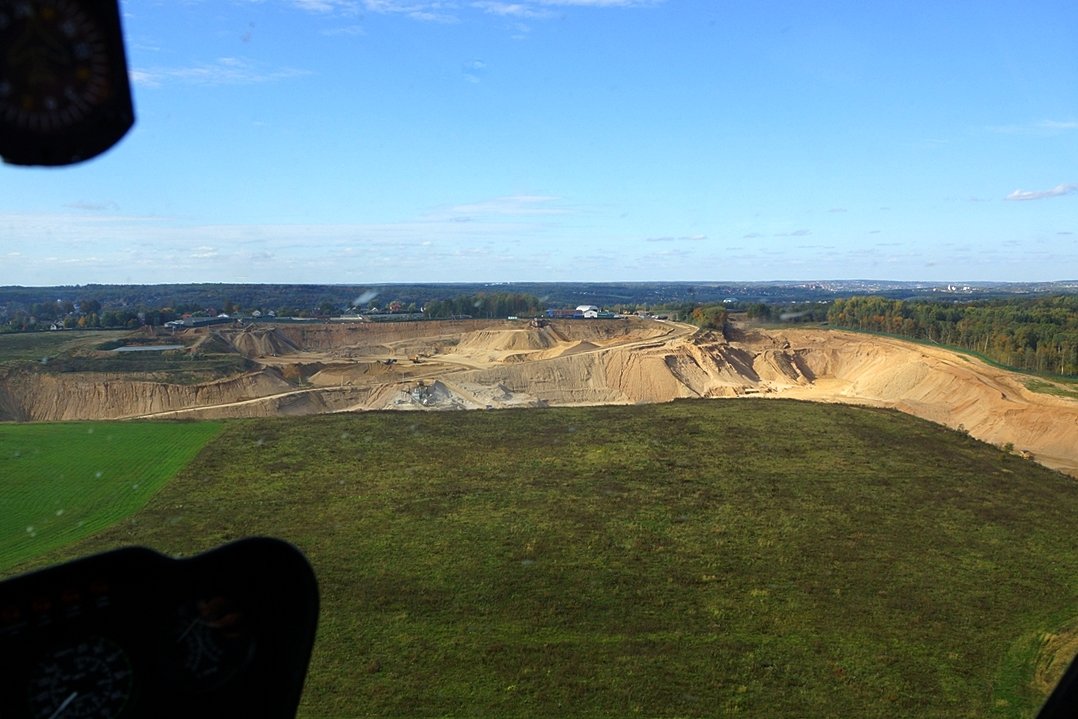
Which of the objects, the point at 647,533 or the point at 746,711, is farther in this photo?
the point at 647,533

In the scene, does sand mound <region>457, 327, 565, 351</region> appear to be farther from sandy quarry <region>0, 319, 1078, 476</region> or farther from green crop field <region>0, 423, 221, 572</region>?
green crop field <region>0, 423, 221, 572</region>

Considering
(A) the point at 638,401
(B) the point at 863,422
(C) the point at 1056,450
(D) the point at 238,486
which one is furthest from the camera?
(A) the point at 638,401

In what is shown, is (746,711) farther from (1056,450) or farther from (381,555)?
(1056,450)

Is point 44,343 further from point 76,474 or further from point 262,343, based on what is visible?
point 76,474

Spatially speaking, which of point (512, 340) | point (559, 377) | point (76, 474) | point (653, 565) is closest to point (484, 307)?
point (512, 340)

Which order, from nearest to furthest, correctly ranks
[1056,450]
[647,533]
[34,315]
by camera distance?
[647,533], [1056,450], [34,315]

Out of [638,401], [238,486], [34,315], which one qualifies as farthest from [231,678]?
[34,315]
